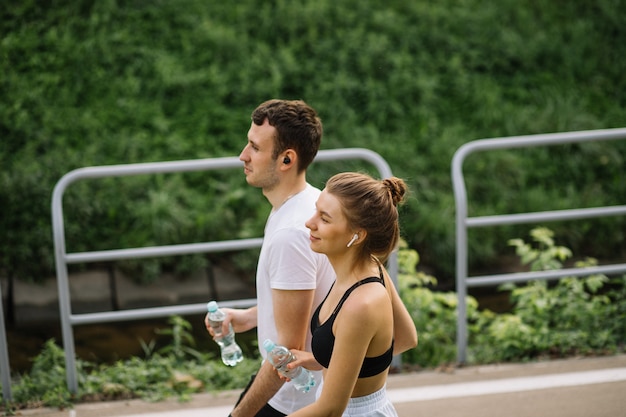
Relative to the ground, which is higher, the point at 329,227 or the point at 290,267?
the point at 329,227

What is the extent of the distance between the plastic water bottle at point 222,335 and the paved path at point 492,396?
3.68ft

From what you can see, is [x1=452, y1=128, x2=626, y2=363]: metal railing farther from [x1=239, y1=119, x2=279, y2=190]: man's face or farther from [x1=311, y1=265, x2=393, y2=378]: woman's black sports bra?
[x1=311, y1=265, x2=393, y2=378]: woman's black sports bra

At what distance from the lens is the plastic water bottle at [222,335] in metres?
3.16

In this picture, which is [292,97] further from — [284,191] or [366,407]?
[366,407]

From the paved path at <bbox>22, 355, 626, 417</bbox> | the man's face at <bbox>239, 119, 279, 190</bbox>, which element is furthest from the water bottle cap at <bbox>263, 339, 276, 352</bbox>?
the paved path at <bbox>22, 355, 626, 417</bbox>

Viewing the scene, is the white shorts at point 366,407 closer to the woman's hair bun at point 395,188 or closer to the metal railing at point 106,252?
the woman's hair bun at point 395,188

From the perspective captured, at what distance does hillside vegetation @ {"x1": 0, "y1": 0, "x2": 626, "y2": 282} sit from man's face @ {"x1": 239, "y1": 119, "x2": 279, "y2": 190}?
5165 millimetres

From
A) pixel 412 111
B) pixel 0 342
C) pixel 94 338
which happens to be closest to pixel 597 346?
pixel 0 342

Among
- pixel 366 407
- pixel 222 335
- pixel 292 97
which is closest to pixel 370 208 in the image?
pixel 366 407

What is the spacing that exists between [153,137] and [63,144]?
93 cm

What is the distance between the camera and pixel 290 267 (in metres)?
2.83

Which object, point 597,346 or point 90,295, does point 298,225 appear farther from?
point 90,295

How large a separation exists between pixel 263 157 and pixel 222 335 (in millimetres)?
716

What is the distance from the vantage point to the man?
2846 mm
